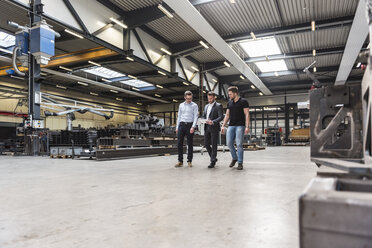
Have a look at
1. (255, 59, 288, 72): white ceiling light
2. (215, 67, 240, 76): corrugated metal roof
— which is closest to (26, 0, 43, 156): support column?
(255, 59, 288, 72): white ceiling light

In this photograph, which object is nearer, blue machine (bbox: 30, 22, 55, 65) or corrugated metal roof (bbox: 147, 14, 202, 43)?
blue machine (bbox: 30, 22, 55, 65)

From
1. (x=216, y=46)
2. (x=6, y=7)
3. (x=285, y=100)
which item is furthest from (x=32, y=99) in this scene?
(x=285, y=100)

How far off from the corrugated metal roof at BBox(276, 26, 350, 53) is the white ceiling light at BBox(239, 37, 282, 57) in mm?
292

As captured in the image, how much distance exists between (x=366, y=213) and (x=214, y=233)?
35.5 inches

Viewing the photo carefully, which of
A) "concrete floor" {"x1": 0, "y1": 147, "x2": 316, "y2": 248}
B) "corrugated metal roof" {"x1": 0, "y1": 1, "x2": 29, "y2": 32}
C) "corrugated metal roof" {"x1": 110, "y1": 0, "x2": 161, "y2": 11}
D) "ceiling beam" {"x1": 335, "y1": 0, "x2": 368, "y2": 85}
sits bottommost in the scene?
"concrete floor" {"x1": 0, "y1": 147, "x2": 316, "y2": 248}

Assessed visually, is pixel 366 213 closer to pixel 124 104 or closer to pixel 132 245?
pixel 132 245

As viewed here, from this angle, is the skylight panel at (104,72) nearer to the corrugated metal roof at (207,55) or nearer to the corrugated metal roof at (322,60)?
the corrugated metal roof at (207,55)

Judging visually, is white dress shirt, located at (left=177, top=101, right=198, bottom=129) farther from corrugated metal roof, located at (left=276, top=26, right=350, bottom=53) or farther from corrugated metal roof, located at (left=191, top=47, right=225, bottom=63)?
corrugated metal roof, located at (left=191, top=47, right=225, bottom=63)

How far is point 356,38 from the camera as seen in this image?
36.7ft

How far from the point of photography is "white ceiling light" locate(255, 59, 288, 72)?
52.1ft

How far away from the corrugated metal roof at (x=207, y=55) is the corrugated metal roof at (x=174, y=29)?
6.88ft

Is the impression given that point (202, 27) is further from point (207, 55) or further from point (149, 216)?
point (149, 216)

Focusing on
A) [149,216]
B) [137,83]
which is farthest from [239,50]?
[149,216]

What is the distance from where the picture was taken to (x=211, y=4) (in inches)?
367
